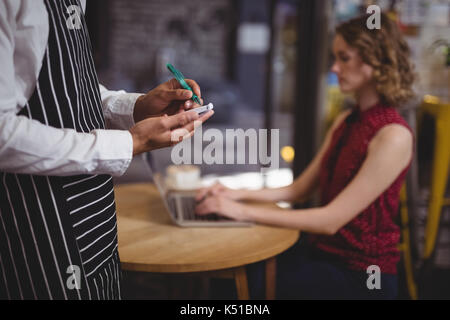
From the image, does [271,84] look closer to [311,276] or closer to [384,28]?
[384,28]

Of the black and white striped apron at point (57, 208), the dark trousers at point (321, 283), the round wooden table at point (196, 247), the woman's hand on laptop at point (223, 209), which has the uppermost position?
the black and white striped apron at point (57, 208)

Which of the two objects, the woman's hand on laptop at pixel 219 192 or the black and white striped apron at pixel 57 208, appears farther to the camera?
the woman's hand on laptop at pixel 219 192

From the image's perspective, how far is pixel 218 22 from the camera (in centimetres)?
793

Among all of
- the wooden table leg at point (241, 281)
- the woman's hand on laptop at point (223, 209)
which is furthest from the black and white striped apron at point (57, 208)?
the woman's hand on laptop at point (223, 209)

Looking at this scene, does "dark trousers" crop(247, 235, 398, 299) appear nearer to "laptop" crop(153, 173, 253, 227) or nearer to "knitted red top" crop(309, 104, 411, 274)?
"knitted red top" crop(309, 104, 411, 274)

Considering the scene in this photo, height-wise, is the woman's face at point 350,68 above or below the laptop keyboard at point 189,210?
above

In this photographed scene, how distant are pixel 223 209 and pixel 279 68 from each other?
26.8 ft

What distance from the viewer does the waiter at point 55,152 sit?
67 cm

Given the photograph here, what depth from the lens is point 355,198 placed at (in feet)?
4.32

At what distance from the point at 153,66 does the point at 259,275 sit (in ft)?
22.8

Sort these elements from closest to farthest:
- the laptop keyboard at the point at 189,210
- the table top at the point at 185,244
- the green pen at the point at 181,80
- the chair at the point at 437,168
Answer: the green pen at the point at 181,80 → the table top at the point at 185,244 → the laptop keyboard at the point at 189,210 → the chair at the point at 437,168

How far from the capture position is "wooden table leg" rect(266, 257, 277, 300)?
50.2 inches

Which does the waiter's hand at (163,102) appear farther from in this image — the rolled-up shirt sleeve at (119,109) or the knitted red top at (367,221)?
the knitted red top at (367,221)
